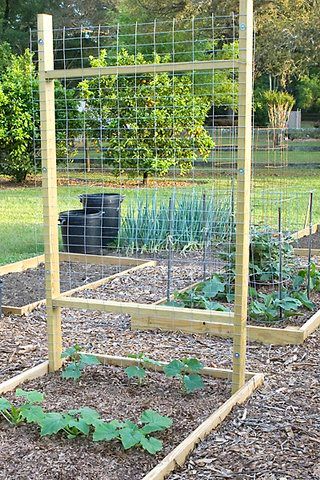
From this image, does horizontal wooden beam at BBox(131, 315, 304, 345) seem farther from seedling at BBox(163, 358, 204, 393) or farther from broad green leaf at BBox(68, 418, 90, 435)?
broad green leaf at BBox(68, 418, 90, 435)

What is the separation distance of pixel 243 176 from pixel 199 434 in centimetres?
130

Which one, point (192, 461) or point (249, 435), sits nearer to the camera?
point (192, 461)

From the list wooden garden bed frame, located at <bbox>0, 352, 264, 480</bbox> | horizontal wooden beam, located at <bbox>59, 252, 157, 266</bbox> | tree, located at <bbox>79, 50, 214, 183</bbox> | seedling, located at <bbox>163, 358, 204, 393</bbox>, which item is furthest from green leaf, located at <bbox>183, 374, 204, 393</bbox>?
tree, located at <bbox>79, 50, 214, 183</bbox>

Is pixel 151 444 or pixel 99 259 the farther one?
pixel 99 259

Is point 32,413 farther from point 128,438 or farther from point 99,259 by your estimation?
point 99,259

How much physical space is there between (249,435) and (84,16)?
2660cm

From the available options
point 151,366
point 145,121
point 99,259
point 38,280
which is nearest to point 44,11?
point 145,121

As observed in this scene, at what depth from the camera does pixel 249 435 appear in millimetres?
3242

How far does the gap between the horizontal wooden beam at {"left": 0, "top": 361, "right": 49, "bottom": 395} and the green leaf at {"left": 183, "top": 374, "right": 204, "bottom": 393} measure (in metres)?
0.93

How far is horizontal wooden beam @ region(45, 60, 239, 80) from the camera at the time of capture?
3441 mm

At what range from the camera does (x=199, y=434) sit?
3.14 meters

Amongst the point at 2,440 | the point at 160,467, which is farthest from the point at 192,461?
the point at 2,440

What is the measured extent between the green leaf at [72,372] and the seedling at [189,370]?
0.52 m

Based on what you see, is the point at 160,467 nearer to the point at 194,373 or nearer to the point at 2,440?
the point at 2,440
